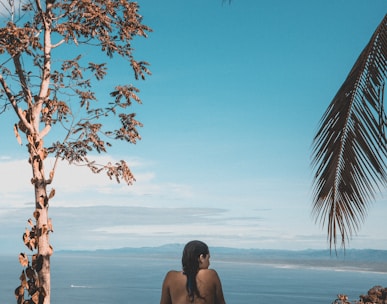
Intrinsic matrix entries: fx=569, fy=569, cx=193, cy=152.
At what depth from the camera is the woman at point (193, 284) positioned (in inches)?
166

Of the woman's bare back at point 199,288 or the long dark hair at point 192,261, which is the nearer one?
the long dark hair at point 192,261

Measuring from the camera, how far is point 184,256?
4.22 meters

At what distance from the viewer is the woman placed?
422 centimetres

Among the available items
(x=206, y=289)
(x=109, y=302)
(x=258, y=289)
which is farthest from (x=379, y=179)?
(x=258, y=289)

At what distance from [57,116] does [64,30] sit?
6.00 feet

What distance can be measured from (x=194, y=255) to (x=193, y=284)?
280 millimetres

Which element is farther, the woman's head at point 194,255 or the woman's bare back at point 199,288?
the woman's bare back at point 199,288

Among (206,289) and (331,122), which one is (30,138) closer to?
(331,122)

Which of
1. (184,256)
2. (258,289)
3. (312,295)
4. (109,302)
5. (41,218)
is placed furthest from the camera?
(258,289)

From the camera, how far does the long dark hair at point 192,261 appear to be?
413 centimetres

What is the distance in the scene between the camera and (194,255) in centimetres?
417

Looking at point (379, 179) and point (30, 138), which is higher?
point (30, 138)

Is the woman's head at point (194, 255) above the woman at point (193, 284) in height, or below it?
above

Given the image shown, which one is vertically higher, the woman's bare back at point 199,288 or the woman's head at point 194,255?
the woman's head at point 194,255
